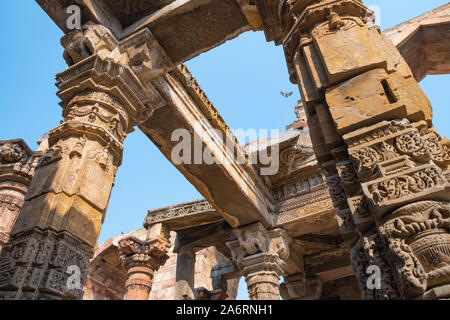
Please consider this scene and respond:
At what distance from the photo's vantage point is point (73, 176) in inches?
109

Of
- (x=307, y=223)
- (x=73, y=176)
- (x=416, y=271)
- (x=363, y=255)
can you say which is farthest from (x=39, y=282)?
(x=307, y=223)

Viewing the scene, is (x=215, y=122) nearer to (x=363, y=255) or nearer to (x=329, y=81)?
(x=329, y=81)

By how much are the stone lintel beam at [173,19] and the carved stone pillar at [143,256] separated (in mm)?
4464

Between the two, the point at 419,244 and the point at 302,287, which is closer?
the point at 419,244

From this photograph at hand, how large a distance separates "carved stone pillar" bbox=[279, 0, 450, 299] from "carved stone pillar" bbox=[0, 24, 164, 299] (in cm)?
180

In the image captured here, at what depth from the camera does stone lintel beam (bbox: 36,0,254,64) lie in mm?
3711

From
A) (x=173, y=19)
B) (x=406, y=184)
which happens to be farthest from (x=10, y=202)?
Answer: (x=406, y=184)

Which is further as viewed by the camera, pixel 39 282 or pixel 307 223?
pixel 307 223

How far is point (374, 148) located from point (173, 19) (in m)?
2.84

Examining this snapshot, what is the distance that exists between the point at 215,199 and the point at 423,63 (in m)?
4.80

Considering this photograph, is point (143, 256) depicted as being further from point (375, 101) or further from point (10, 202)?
point (375, 101)

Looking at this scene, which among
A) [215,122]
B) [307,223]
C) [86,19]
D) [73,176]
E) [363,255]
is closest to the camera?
[363,255]

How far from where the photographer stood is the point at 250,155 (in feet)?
22.2

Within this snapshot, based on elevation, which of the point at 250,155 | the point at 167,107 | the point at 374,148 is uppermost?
the point at 250,155
